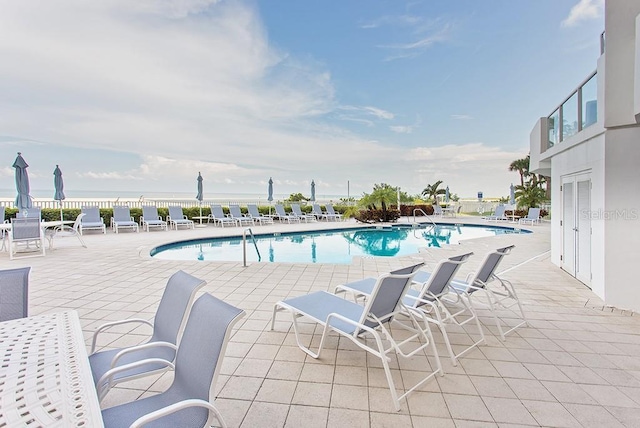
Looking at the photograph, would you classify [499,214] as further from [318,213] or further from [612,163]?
[612,163]

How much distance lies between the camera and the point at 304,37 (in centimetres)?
1282

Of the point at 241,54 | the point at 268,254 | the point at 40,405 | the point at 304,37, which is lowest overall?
the point at 268,254

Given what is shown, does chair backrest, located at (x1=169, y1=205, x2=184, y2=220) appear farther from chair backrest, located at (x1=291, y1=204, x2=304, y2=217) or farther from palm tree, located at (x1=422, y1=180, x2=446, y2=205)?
palm tree, located at (x1=422, y1=180, x2=446, y2=205)

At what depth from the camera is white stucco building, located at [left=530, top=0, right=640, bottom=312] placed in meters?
3.55

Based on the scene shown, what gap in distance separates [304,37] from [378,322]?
43.5 feet

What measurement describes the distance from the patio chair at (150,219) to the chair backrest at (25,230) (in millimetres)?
4959

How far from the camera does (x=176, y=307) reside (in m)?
1.83

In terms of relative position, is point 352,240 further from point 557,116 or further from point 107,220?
point 107,220

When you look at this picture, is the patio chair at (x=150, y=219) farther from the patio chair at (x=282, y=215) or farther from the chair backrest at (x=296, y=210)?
the chair backrest at (x=296, y=210)

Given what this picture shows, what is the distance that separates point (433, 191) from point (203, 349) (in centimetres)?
2413

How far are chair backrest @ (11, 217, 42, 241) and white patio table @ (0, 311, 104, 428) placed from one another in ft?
21.6

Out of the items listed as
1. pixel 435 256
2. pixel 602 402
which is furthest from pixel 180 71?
pixel 602 402

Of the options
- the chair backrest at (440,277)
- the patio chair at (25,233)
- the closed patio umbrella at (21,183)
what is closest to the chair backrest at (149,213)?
the closed patio umbrella at (21,183)

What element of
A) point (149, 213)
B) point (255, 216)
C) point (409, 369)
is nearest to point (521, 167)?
point (255, 216)
